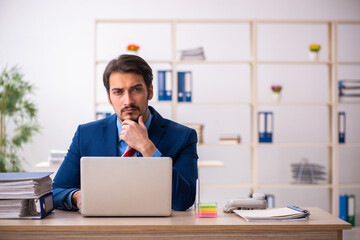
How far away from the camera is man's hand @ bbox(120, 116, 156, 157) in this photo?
1710 mm

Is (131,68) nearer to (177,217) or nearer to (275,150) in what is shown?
(177,217)

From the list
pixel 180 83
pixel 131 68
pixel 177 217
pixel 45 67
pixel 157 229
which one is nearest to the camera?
pixel 157 229

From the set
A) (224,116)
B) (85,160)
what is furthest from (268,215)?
(224,116)

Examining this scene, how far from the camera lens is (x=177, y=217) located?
1477mm

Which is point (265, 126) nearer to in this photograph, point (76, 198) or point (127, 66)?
point (127, 66)

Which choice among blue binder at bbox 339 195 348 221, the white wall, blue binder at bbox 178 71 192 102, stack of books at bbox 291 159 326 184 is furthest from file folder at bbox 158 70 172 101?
blue binder at bbox 339 195 348 221

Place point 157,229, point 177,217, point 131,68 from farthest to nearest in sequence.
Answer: point 131,68
point 177,217
point 157,229

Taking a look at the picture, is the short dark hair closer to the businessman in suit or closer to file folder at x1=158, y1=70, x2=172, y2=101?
the businessman in suit

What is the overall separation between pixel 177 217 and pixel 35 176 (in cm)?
52

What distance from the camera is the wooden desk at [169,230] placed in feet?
4.38

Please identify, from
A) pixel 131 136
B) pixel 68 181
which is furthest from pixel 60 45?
pixel 131 136

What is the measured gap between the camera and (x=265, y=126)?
418cm

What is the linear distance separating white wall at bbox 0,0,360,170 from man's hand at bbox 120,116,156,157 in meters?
3.19

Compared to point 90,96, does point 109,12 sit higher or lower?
higher
